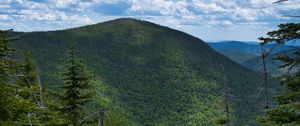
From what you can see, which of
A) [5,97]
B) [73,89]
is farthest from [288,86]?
[5,97]

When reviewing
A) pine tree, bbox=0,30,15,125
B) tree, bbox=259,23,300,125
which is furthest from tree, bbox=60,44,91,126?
pine tree, bbox=0,30,15,125

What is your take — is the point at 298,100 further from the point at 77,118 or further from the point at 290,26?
the point at 77,118

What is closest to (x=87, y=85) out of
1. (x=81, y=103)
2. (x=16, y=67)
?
(x=81, y=103)

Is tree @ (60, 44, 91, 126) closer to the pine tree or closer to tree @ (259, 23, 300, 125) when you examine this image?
tree @ (259, 23, 300, 125)

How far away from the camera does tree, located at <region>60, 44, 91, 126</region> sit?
58.7 feet

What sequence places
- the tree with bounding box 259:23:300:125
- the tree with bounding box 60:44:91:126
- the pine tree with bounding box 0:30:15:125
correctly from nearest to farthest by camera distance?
the pine tree with bounding box 0:30:15:125 < the tree with bounding box 259:23:300:125 < the tree with bounding box 60:44:91:126

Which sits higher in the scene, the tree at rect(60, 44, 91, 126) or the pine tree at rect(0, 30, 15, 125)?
the pine tree at rect(0, 30, 15, 125)

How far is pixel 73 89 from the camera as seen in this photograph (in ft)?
59.7

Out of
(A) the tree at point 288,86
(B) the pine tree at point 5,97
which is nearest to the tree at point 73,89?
(A) the tree at point 288,86

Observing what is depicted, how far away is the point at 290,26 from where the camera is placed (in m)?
12.8

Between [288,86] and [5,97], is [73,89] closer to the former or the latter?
[288,86]

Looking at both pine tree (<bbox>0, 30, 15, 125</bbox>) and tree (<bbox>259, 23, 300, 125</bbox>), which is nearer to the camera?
pine tree (<bbox>0, 30, 15, 125</bbox>)

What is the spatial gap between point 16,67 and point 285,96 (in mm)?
9316

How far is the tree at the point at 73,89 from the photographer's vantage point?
58.7 feet
